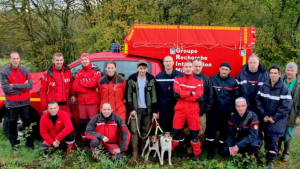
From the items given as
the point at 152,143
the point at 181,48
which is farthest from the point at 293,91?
the point at 152,143

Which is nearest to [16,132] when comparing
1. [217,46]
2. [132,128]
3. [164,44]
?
[132,128]

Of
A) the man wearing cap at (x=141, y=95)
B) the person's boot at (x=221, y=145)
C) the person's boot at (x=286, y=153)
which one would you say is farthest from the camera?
the person's boot at (x=221, y=145)

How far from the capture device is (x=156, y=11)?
11438 millimetres

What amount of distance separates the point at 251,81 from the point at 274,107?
0.58 meters

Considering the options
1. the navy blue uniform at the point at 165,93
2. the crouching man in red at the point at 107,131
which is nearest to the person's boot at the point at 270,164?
the navy blue uniform at the point at 165,93

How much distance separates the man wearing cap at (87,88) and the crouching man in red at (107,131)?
341 mm

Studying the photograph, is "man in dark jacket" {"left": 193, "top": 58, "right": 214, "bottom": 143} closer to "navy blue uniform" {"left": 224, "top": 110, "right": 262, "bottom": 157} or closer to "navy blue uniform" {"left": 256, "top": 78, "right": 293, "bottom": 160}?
"navy blue uniform" {"left": 224, "top": 110, "right": 262, "bottom": 157}

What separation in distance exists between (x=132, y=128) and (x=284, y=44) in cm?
856

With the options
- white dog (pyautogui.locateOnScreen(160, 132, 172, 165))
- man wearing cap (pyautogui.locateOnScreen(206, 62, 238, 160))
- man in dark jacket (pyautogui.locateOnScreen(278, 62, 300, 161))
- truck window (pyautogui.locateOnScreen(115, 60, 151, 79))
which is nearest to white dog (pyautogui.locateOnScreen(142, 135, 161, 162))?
white dog (pyautogui.locateOnScreen(160, 132, 172, 165))

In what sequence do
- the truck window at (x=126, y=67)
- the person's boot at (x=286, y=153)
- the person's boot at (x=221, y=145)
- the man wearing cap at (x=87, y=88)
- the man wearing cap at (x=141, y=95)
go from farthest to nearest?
1. the truck window at (x=126, y=67)
2. the person's boot at (x=221, y=145)
3. the person's boot at (x=286, y=153)
4. the man wearing cap at (x=87, y=88)
5. the man wearing cap at (x=141, y=95)

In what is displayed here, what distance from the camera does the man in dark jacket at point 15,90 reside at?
4.66 meters

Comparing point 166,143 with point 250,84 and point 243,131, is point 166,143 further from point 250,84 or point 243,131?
point 250,84

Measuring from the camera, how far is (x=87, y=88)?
15.4 ft

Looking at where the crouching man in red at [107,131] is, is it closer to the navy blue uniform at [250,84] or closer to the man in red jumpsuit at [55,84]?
the man in red jumpsuit at [55,84]
